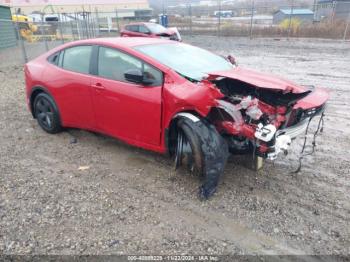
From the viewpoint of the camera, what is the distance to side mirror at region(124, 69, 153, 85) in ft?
13.2

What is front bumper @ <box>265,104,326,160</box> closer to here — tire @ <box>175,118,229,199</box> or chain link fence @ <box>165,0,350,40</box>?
tire @ <box>175,118,229,199</box>

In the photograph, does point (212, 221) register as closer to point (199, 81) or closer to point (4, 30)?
point (199, 81)

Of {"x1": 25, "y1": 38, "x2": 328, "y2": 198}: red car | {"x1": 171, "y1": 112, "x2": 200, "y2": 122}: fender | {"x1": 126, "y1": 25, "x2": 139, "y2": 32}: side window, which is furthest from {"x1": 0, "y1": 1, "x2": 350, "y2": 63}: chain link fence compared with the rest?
{"x1": 171, "y1": 112, "x2": 200, "y2": 122}: fender

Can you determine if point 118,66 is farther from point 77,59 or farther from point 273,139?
point 273,139

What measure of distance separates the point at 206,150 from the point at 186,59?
1550 millimetres

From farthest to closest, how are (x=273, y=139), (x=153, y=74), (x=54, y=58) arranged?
(x=54, y=58), (x=153, y=74), (x=273, y=139)

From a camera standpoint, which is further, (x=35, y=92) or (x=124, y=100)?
(x=35, y=92)

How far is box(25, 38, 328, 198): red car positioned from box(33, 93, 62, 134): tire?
13 cm

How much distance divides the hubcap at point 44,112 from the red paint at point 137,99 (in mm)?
254

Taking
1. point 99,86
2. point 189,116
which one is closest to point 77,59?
point 99,86

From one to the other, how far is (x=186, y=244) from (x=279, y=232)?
899 millimetres

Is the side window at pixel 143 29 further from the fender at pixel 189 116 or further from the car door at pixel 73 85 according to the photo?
the fender at pixel 189 116

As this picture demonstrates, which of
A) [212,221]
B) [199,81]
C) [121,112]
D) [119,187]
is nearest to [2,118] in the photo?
[121,112]

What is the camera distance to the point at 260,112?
343cm
